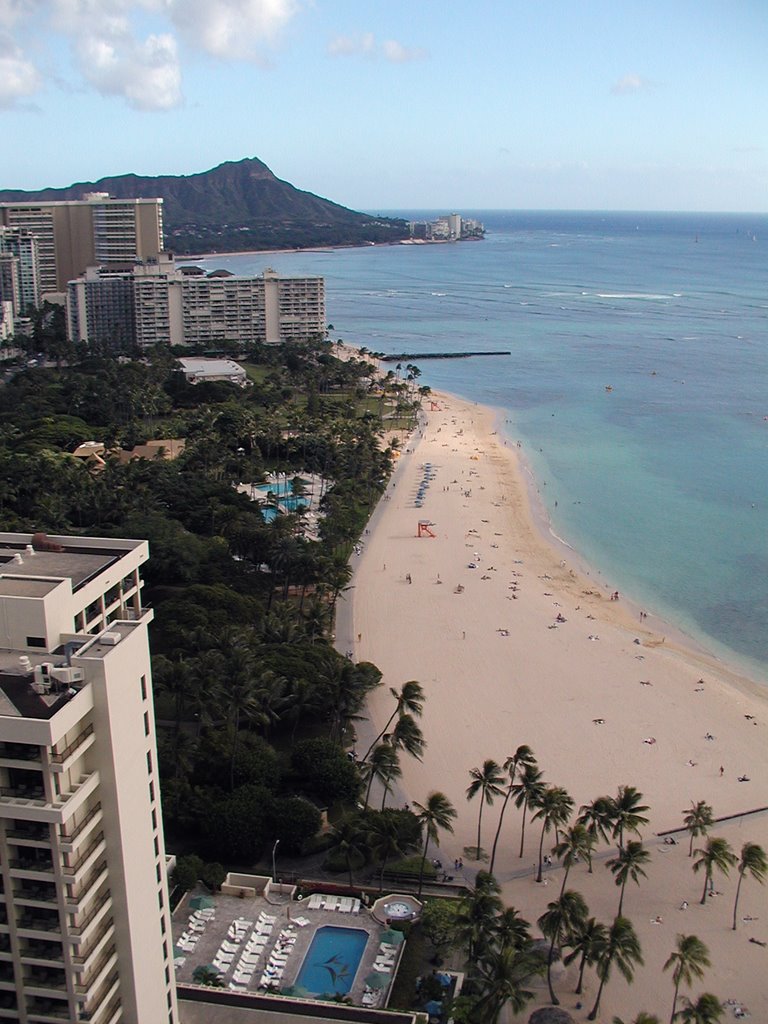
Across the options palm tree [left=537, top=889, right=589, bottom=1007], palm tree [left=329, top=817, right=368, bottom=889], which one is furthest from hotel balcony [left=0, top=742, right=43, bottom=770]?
palm tree [left=537, top=889, right=589, bottom=1007]

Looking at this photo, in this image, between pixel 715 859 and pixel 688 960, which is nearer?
pixel 688 960

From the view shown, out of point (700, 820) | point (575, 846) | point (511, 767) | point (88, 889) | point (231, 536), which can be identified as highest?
point (88, 889)

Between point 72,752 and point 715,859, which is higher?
point 72,752

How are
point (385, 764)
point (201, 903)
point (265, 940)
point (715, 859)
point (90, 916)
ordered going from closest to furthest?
point (90, 916), point (265, 940), point (201, 903), point (715, 859), point (385, 764)

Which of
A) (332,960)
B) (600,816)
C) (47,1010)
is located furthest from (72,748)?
(600,816)

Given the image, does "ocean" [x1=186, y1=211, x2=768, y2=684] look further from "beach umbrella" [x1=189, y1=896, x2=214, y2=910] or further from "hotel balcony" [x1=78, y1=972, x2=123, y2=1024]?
"hotel balcony" [x1=78, y1=972, x2=123, y2=1024]

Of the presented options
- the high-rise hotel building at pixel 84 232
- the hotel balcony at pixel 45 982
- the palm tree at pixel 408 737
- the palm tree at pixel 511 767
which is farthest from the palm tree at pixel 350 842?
the high-rise hotel building at pixel 84 232

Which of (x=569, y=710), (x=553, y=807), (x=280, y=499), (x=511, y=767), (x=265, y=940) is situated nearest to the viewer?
(x=265, y=940)

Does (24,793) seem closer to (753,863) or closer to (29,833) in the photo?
(29,833)
